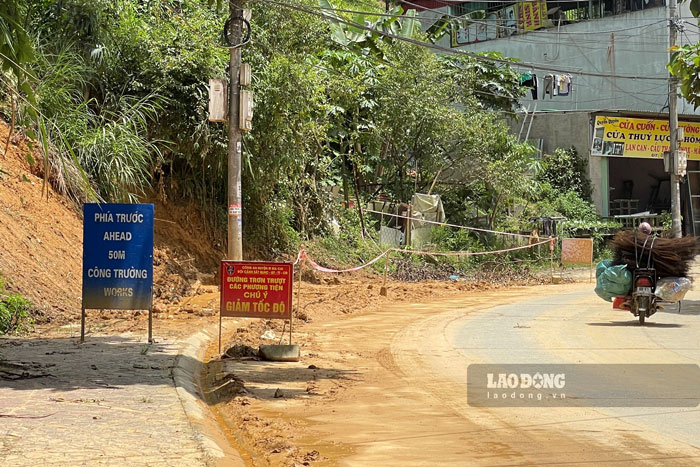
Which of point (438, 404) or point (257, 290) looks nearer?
point (438, 404)

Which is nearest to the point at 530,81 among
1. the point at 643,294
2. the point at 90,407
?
the point at 643,294

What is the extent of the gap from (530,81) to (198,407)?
116 feet

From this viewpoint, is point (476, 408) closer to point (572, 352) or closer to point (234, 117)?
point (572, 352)

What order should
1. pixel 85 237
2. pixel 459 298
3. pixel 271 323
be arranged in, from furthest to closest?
pixel 459 298, pixel 271 323, pixel 85 237

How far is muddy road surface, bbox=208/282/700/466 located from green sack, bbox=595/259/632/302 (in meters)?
0.59

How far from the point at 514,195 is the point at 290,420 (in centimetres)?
2525

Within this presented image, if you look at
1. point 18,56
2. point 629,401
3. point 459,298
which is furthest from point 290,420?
point 459,298

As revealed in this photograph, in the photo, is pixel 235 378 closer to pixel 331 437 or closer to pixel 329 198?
pixel 331 437

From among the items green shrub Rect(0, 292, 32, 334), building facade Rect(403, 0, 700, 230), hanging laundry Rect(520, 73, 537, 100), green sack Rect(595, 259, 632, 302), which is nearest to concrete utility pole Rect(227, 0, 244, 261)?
green shrub Rect(0, 292, 32, 334)

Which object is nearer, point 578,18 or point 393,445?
point 393,445

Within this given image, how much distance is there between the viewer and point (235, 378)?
9.41 metres

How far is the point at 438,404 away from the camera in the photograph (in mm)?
8141

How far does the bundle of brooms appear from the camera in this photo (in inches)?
601

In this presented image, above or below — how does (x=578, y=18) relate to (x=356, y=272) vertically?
above
